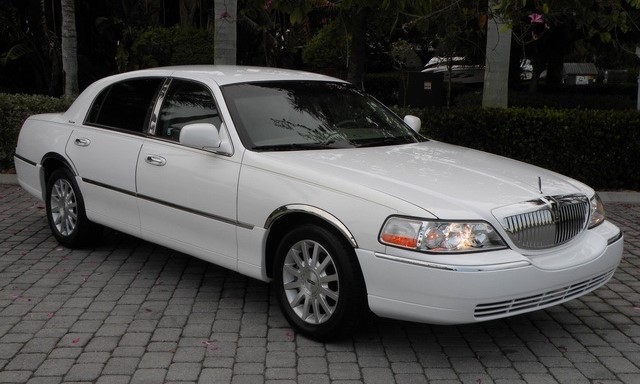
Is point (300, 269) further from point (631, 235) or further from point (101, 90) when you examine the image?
point (631, 235)

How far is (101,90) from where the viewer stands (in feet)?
22.2

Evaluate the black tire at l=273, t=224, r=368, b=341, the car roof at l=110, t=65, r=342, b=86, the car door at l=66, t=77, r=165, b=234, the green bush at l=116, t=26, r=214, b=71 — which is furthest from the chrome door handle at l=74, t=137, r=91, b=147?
the green bush at l=116, t=26, r=214, b=71

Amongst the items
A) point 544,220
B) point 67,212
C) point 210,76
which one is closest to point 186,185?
point 210,76

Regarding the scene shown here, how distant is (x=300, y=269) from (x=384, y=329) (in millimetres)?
721

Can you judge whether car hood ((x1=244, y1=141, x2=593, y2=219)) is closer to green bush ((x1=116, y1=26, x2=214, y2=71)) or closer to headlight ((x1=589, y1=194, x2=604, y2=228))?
headlight ((x1=589, y1=194, x2=604, y2=228))

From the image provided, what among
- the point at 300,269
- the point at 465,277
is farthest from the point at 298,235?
the point at 465,277

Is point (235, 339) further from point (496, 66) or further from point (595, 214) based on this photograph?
point (496, 66)

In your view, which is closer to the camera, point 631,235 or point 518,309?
point 518,309

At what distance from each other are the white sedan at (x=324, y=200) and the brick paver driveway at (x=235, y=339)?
0.33 meters

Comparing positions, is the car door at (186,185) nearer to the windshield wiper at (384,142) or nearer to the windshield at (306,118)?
the windshield at (306,118)

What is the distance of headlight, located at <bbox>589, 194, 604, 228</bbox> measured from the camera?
5.12 meters

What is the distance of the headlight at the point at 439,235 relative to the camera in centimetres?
426

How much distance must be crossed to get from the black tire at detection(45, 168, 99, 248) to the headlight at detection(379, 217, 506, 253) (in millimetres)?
3325

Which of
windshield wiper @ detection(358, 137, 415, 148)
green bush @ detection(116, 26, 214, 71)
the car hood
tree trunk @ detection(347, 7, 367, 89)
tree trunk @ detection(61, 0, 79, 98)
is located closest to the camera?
the car hood
